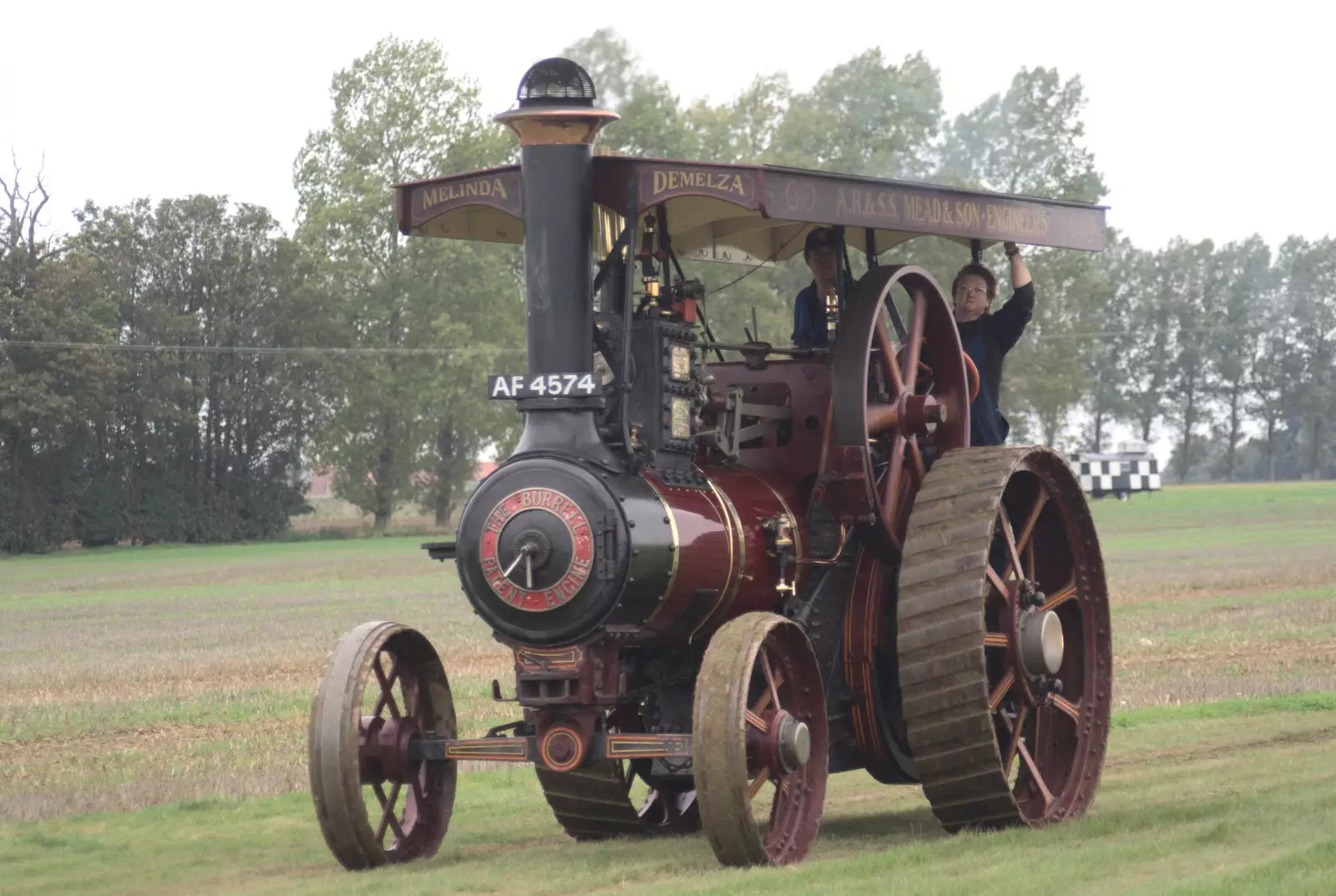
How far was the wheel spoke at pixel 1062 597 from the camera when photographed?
9.60 m

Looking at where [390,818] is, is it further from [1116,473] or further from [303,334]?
[1116,473]

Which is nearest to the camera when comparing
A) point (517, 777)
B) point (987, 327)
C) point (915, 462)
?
point (915, 462)

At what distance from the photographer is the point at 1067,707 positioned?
952cm

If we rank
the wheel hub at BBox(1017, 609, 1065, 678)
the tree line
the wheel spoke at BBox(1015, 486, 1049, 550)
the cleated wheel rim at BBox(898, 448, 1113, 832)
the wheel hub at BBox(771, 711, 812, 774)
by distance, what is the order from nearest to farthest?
the wheel hub at BBox(771, 711, 812, 774)
the cleated wheel rim at BBox(898, 448, 1113, 832)
the wheel hub at BBox(1017, 609, 1065, 678)
the wheel spoke at BBox(1015, 486, 1049, 550)
the tree line

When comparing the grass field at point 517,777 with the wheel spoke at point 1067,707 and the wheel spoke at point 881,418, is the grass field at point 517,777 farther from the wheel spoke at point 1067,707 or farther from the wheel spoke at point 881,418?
the wheel spoke at point 881,418

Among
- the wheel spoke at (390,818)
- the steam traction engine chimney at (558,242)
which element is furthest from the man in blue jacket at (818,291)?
the wheel spoke at (390,818)

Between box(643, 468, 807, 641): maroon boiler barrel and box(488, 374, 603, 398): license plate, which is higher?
box(488, 374, 603, 398): license plate

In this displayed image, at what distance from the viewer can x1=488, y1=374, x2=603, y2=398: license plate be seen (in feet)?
25.9

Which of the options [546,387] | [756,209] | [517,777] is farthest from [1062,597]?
[517,777]

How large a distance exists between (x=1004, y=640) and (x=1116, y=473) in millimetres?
65937

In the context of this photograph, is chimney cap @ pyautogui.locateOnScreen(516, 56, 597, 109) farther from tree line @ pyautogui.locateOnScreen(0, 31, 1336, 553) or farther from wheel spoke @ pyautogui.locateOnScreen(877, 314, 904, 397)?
tree line @ pyautogui.locateOnScreen(0, 31, 1336, 553)

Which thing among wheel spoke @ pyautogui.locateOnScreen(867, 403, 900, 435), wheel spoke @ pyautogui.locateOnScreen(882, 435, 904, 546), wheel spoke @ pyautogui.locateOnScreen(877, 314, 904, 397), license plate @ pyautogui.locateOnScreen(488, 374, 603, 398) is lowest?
wheel spoke @ pyautogui.locateOnScreen(882, 435, 904, 546)

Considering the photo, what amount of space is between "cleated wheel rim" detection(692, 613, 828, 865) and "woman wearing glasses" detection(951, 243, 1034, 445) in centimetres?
243

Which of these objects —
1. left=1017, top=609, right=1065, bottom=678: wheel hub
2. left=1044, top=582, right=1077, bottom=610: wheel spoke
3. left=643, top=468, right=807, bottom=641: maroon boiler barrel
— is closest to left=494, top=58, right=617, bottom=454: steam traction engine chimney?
left=643, top=468, right=807, bottom=641: maroon boiler barrel
